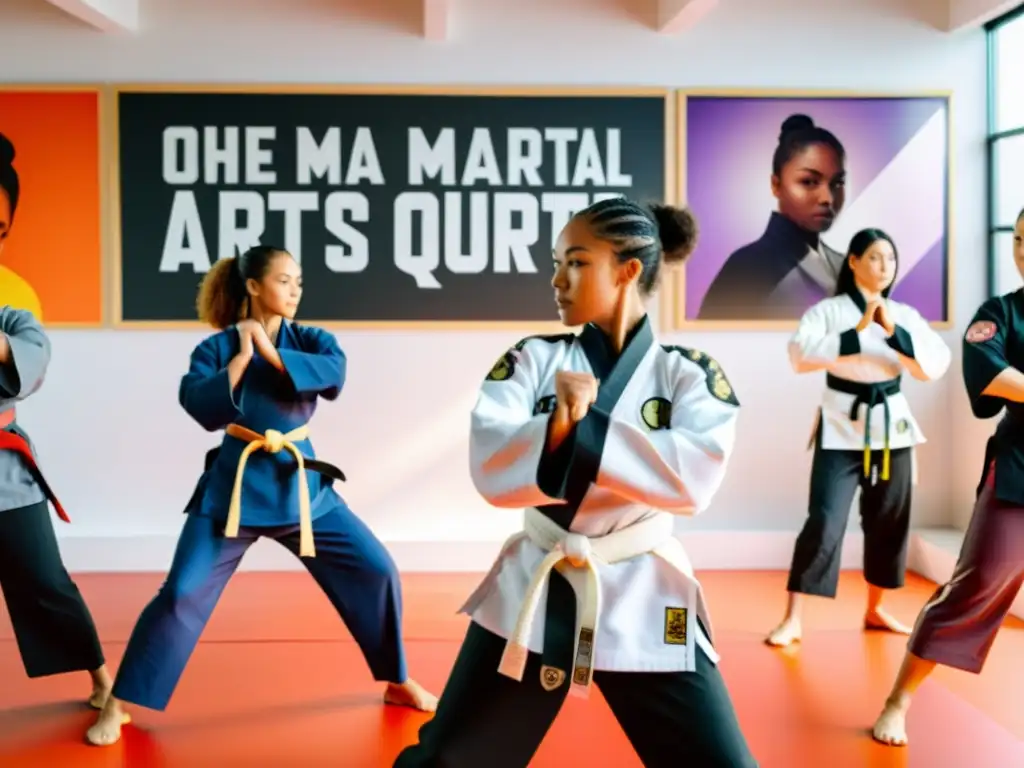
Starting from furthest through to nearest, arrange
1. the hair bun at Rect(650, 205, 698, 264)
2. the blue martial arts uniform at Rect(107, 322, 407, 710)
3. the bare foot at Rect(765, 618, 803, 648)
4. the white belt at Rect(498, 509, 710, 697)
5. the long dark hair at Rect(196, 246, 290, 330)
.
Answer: the bare foot at Rect(765, 618, 803, 648)
the long dark hair at Rect(196, 246, 290, 330)
the blue martial arts uniform at Rect(107, 322, 407, 710)
the hair bun at Rect(650, 205, 698, 264)
the white belt at Rect(498, 509, 710, 697)

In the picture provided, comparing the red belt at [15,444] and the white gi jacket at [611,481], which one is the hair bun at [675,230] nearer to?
the white gi jacket at [611,481]

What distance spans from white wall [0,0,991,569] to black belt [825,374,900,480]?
1047 mm

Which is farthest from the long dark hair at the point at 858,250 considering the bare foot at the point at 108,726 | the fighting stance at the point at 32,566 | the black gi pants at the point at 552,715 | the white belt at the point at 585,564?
the bare foot at the point at 108,726

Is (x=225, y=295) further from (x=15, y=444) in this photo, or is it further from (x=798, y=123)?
(x=798, y=123)

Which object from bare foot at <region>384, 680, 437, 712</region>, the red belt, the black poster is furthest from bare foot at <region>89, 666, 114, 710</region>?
the black poster

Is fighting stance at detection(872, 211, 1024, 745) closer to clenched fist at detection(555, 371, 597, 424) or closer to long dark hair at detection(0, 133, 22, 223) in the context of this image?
clenched fist at detection(555, 371, 597, 424)

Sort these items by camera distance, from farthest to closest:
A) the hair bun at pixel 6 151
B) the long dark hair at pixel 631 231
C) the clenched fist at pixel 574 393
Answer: the hair bun at pixel 6 151, the long dark hair at pixel 631 231, the clenched fist at pixel 574 393

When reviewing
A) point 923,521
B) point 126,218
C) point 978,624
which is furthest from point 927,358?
point 126,218

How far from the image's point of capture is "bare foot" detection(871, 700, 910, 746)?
7.90 feet

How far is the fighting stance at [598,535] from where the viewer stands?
141cm

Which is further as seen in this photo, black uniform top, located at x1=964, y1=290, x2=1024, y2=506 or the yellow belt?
the yellow belt

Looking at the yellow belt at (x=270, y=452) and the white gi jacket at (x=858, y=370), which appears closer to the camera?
the yellow belt at (x=270, y=452)

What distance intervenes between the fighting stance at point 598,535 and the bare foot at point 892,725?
1.15m

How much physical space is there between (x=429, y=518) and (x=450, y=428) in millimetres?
404
